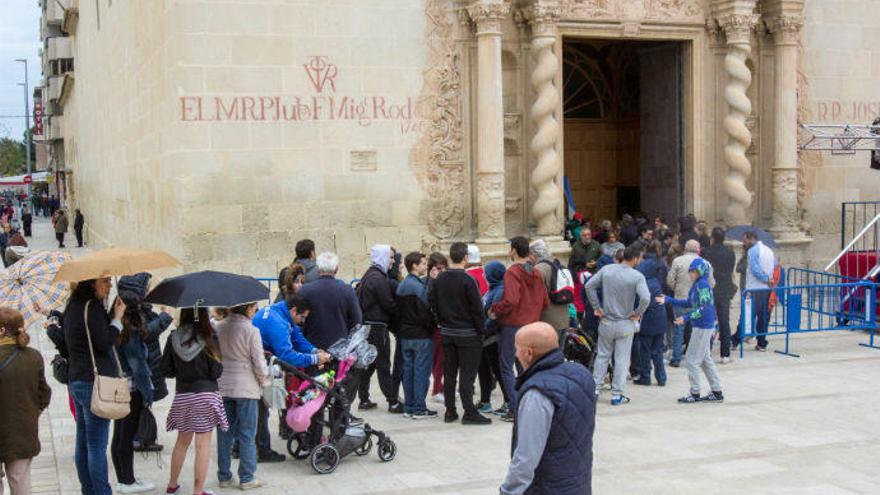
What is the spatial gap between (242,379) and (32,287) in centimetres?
175

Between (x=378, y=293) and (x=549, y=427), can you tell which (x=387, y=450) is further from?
(x=549, y=427)

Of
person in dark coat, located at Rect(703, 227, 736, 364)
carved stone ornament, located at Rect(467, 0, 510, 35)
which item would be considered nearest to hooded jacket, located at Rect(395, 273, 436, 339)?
person in dark coat, located at Rect(703, 227, 736, 364)

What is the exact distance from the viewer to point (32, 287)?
26.8 ft

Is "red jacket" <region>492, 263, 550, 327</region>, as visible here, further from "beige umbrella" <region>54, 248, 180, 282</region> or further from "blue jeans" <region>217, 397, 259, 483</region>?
"beige umbrella" <region>54, 248, 180, 282</region>

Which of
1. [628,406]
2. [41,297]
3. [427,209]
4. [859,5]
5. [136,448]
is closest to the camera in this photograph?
[41,297]

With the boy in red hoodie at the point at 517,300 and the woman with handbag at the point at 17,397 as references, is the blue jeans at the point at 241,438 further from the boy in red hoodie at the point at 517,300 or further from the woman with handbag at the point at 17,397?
the boy in red hoodie at the point at 517,300

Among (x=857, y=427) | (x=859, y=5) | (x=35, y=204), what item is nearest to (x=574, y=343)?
(x=857, y=427)

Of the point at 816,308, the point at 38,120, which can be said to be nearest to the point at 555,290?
the point at 816,308

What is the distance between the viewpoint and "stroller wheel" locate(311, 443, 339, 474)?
880 cm

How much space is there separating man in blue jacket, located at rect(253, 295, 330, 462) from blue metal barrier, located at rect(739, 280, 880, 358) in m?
6.98

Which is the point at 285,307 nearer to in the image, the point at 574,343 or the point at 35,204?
the point at 574,343

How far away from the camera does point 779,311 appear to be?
690 inches

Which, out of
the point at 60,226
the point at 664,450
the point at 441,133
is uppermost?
the point at 441,133

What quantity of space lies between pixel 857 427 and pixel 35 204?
77627 mm
